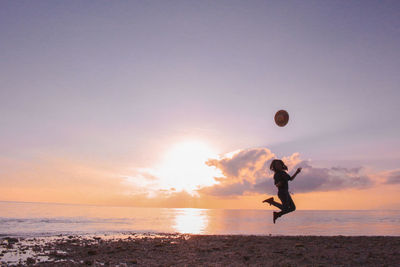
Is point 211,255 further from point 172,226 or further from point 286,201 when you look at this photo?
point 172,226

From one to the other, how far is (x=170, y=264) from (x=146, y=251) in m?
4.82

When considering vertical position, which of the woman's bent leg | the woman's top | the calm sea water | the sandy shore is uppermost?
the woman's top

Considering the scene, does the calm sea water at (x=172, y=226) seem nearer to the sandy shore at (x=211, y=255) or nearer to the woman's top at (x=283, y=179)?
the sandy shore at (x=211, y=255)

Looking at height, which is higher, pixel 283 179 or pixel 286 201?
pixel 283 179

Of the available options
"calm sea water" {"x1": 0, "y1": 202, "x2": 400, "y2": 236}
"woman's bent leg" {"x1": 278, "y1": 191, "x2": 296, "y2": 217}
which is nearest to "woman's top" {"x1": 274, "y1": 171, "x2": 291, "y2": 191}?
"woman's bent leg" {"x1": 278, "y1": 191, "x2": 296, "y2": 217}

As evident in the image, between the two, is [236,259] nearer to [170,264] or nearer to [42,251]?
[170,264]

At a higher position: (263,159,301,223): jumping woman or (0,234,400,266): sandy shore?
(263,159,301,223): jumping woman

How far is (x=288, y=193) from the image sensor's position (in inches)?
490

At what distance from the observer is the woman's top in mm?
12273

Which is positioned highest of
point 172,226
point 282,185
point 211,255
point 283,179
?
point 283,179

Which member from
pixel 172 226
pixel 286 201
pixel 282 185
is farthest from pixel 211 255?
pixel 172 226

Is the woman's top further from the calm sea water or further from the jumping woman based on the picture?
the calm sea water

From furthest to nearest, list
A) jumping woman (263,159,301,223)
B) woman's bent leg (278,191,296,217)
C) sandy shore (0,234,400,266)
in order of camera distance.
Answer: sandy shore (0,234,400,266) → woman's bent leg (278,191,296,217) → jumping woman (263,159,301,223)

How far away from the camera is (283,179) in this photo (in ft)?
40.4
